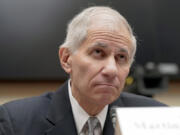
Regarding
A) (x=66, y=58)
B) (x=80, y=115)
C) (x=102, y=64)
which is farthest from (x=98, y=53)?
(x=80, y=115)

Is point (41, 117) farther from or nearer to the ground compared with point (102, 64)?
nearer to the ground

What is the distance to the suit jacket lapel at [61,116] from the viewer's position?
1.29 m

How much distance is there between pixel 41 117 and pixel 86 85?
28cm

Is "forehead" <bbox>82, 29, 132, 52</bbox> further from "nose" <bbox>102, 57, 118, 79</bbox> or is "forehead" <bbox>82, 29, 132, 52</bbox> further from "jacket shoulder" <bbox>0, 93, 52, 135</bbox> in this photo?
"jacket shoulder" <bbox>0, 93, 52, 135</bbox>

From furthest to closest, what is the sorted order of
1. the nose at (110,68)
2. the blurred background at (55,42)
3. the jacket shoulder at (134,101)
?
the blurred background at (55,42) < the jacket shoulder at (134,101) < the nose at (110,68)

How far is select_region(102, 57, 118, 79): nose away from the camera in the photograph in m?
1.15

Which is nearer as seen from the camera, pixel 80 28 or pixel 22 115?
pixel 80 28

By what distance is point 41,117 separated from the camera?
1.35m

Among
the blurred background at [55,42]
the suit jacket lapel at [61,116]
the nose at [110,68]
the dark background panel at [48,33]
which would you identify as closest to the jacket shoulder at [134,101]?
the suit jacket lapel at [61,116]

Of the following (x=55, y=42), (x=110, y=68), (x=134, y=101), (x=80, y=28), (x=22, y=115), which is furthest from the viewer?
(x=55, y=42)

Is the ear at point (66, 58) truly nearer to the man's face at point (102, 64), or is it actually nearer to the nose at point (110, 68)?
the man's face at point (102, 64)

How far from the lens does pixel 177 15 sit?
260 cm

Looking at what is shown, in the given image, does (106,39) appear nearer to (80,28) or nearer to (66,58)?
(80,28)

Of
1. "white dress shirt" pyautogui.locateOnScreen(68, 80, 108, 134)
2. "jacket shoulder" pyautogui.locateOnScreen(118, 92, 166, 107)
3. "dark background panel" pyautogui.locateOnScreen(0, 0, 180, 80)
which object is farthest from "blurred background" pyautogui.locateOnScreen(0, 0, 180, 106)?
"white dress shirt" pyautogui.locateOnScreen(68, 80, 108, 134)
